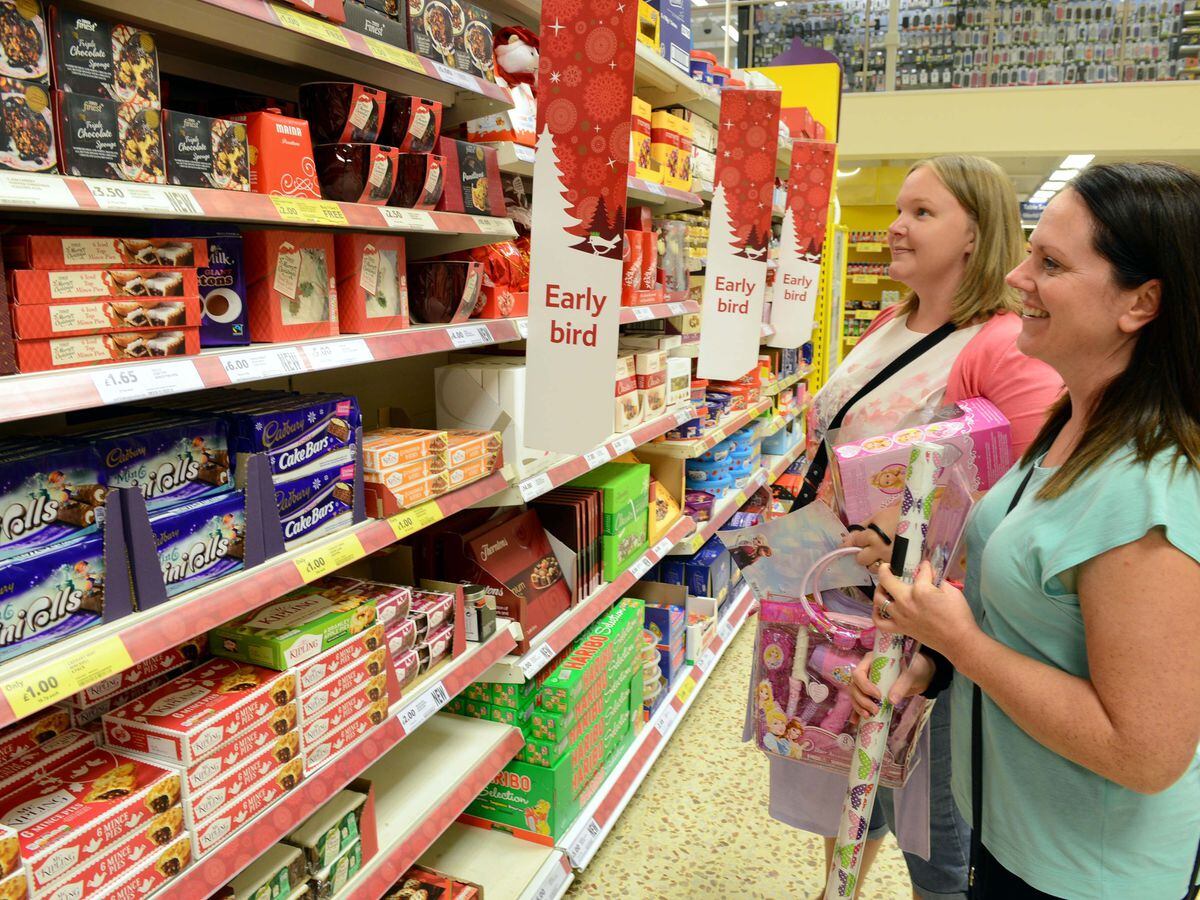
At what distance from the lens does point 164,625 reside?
3.99 ft

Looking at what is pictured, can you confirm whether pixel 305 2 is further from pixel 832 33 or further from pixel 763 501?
pixel 832 33

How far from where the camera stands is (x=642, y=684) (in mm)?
2984

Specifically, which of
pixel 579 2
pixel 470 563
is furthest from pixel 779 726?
pixel 579 2

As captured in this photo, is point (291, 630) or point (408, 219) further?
point (408, 219)

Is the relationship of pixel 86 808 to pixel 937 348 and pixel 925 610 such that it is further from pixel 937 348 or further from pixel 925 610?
pixel 937 348

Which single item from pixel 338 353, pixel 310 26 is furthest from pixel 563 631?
pixel 310 26

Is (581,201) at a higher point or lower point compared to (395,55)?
lower

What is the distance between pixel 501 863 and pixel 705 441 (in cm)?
184

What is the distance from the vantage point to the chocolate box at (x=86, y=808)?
109 cm

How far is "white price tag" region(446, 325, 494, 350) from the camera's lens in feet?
6.03

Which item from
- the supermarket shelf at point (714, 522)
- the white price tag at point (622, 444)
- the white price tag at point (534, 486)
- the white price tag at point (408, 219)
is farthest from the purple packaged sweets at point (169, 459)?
the supermarket shelf at point (714, 522)

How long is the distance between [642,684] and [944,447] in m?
1.90

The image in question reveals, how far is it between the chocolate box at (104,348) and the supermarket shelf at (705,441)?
7.54 ft

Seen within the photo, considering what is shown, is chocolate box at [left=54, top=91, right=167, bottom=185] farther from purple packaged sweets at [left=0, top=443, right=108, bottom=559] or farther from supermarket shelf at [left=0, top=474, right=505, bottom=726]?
supermarket shelf at [left=0, top=474, right=505, bottom=726]
